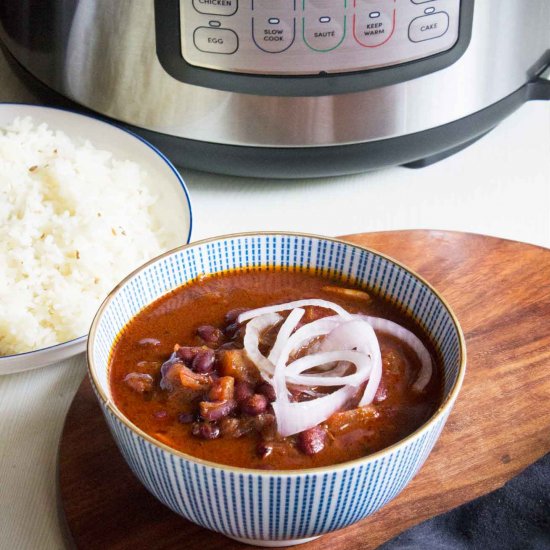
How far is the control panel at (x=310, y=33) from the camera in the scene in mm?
1078

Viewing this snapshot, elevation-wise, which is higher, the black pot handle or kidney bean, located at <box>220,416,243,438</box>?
the black pot handle

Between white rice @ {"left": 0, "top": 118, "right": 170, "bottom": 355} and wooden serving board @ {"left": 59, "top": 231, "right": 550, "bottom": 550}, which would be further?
white rice @ {"left": 0, "top": 118, "right": 170, "bottom": 355}

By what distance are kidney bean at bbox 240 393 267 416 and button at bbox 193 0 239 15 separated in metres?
0.54

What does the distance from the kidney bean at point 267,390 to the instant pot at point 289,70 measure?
0.51 meters

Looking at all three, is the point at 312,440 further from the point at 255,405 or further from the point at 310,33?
the point at 310,33

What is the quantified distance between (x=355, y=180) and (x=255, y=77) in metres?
0.32

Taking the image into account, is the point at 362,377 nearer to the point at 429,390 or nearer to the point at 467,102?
the point at 429,390

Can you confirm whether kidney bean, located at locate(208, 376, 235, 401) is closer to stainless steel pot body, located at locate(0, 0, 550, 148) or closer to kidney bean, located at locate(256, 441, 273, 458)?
kidney bean, located at locate(256, 441, 273, 458)

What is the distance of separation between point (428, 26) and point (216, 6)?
282 millimetres

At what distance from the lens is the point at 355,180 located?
1.39m

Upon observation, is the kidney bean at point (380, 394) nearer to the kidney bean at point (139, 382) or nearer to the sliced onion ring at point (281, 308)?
the sliced onion ring at point (281, 308)

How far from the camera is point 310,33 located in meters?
1.09

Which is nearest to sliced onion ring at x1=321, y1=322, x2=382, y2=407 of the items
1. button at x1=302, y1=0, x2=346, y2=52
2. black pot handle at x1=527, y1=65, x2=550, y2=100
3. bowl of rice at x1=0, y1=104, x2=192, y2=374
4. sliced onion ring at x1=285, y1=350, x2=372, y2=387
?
sliced onion ring at x1=285, y1=350, x2=372, y2=387

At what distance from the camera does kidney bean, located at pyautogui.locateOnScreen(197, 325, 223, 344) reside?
0.86m
